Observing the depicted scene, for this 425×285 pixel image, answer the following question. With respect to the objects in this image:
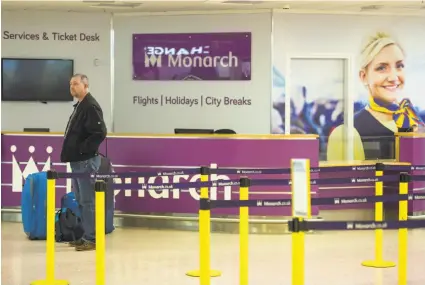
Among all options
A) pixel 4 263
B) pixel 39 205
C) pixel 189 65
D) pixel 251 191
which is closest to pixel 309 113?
pixel 189 65

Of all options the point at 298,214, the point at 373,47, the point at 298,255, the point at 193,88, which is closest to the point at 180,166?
the point at 193,88

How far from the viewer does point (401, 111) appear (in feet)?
37.9

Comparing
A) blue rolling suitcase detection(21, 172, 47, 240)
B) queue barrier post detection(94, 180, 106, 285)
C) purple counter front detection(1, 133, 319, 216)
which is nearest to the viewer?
queue barrier post detection(94, 180, 106, 285)

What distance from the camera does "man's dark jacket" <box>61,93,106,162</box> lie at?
757 cm

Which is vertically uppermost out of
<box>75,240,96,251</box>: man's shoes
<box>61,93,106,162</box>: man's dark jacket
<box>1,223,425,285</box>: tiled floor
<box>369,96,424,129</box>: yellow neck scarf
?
<box>369,96,424,129</box>: yellow neck scarf

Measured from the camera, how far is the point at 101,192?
537cm

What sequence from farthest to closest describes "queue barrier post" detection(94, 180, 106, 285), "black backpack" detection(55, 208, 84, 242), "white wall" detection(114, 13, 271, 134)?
1. "white wall" detection(114, 13, 271, 134)
2. "black backpack" detection(55, 208, 84, 242)
3. "queue barrier post" detection(94, 180, 106, 285)

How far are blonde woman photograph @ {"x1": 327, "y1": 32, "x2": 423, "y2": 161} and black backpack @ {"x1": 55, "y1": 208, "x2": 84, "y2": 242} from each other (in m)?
4.78

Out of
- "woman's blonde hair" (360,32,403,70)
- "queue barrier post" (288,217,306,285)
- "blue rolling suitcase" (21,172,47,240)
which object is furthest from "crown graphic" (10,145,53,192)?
"queue barrier post" (288,217,306,285)

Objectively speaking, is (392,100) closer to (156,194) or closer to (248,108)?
(248,108)

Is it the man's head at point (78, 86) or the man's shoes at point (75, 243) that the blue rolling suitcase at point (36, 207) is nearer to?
the man's shoes at point (75, 243)

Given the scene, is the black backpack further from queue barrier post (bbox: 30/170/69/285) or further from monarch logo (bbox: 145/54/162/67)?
monarch logo (bbox: 145/54/162/67)

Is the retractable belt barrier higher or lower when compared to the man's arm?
lower

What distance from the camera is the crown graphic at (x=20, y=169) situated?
9477mm
